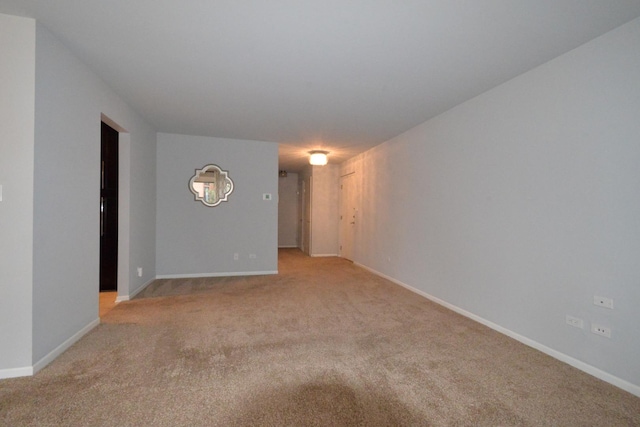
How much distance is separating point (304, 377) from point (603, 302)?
2.33 meters

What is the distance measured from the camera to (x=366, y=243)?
251 inches

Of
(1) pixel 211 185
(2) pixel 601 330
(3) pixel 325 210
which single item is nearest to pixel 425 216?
(2) pixel 601 330

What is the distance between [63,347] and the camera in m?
2.53

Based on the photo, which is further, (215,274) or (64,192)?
(215,274)

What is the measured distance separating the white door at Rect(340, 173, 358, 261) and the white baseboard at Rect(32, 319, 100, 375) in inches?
205

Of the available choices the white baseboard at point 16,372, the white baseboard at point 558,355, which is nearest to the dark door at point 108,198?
the white baseboard at point 16,372

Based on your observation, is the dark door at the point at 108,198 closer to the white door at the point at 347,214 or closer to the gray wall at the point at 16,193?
the gray wall at the point at 16,193

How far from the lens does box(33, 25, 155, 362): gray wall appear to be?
2248 millimetres

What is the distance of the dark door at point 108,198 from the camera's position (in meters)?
4.29

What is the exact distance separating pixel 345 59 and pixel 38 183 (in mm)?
2644

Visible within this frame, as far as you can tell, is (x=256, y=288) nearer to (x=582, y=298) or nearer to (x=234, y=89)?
(x=234, y=89)

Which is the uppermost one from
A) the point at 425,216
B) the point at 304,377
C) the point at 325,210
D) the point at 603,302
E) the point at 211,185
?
the point at 211,185

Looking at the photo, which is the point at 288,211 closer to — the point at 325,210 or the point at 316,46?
the point at 325,210

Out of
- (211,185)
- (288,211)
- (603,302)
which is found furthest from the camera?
(288,211)
